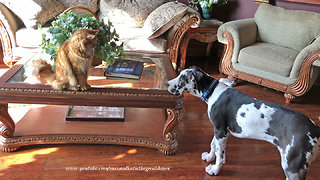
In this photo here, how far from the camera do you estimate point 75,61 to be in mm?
1654

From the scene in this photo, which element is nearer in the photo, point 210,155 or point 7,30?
point 210,155

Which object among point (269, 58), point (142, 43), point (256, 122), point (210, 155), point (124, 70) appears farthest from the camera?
point (142, 43)

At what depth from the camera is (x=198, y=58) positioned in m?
4.18

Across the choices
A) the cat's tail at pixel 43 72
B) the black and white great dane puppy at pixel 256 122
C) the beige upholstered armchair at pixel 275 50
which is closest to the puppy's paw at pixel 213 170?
the black and white great dane puppy at pixel 256 122

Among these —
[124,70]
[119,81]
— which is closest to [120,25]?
[124,70]

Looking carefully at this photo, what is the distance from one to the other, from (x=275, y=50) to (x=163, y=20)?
1.29 meters

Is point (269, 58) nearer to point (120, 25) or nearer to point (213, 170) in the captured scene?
point (213, 170)

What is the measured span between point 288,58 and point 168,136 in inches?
67.9

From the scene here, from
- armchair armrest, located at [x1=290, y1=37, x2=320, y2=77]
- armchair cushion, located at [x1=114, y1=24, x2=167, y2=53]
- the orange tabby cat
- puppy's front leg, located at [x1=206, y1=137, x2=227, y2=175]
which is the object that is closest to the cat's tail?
the orange tabby cat

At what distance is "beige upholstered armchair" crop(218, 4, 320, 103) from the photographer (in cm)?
279

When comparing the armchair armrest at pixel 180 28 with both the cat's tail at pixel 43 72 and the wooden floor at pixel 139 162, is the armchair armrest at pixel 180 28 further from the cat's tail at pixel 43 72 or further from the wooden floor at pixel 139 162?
the cat's tail at pixel 43 72

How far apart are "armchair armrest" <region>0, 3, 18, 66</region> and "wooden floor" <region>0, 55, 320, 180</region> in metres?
1.58

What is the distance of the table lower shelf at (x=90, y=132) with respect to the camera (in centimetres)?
188

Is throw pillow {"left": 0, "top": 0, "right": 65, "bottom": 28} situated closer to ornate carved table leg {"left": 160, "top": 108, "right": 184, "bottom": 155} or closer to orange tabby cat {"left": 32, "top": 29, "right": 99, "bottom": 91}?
orange tabby cat {"left": 32, "top": 29, "right": 99, "bottom": 91}
